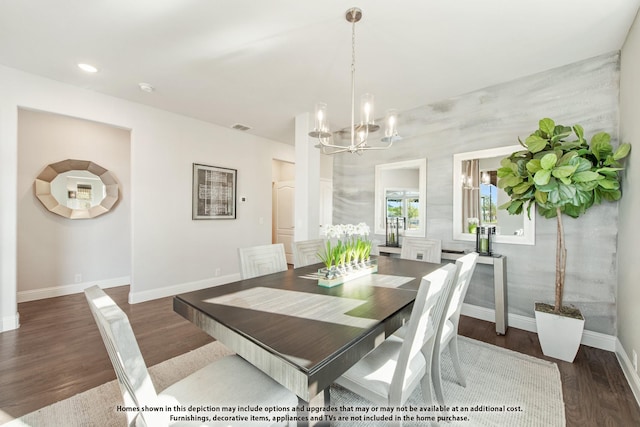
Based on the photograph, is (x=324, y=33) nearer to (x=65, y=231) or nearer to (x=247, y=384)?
(x=247, y=384)

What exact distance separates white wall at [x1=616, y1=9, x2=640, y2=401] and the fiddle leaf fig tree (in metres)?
0.10

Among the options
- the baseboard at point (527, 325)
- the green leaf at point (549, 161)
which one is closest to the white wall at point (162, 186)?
the baseboard at point (527, 325)

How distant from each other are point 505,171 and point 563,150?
44 centimetres

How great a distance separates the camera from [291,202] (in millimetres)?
6094

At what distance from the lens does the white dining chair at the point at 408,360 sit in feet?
3.83

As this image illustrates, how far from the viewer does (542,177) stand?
7.18ft

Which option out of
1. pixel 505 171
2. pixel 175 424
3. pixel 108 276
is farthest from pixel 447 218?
pixel 108 276

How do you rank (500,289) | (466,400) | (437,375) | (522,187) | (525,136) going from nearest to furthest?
(437,375) < (466,400) < (522,187) < (500,289) < (525,136)

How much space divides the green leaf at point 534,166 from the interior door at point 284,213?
4.48 meters

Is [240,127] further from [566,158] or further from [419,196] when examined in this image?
[566,158]

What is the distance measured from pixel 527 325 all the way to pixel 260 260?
286 cm

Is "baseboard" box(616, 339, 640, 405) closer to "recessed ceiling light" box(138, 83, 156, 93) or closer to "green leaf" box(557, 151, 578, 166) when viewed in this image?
"green leaf" box(557, 151, 578, 166)

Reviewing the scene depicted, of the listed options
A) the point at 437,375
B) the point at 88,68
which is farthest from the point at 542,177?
the point at 88,68

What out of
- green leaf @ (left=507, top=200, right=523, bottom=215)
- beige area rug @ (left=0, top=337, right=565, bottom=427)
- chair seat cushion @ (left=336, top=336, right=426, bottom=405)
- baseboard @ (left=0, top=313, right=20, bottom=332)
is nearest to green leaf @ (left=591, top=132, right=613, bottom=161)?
green leaf @ (left=507, top=200, right=523, bottom=215)
